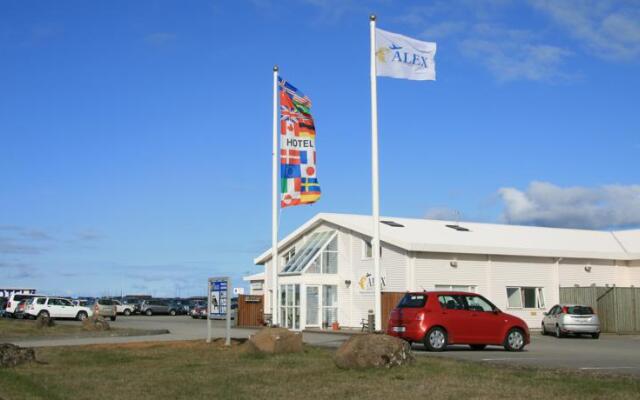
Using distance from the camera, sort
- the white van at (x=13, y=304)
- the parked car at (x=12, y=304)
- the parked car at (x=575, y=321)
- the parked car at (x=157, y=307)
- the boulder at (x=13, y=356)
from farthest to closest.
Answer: the parked car at (x=157, y=307)
the parked car at (x=12, y=304)
the white van at (x=13, y=304)
the parked car at (x=575, y=321)
the boulder at (x=13, y=356)

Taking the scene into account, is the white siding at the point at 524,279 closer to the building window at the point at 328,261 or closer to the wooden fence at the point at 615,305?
the wooden fence at the point at 615,305

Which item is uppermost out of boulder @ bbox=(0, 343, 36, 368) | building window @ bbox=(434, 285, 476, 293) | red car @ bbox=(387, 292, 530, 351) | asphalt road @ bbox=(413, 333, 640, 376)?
building window @ bbox=(434, 285, 476, 293)

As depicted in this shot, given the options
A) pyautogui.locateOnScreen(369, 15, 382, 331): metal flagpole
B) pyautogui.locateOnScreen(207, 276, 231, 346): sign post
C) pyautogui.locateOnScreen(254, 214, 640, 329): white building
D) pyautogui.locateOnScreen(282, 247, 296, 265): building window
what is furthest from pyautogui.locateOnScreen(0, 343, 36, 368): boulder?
pyautogui.locateOnScreen(282, 247, 296, 265): building window

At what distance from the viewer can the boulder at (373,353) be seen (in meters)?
15.3

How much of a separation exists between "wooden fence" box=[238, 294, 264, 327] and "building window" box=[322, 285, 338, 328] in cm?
520

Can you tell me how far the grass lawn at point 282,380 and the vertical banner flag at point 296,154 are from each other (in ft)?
23.3

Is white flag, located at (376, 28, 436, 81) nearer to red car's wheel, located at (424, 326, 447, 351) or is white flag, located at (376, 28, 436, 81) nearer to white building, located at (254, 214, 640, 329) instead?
red car's wheel, located at (424, 326, 447, 351)

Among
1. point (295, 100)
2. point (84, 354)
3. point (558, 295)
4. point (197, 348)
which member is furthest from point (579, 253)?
point (84, 354)

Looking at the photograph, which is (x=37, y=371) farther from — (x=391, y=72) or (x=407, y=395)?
(x=391, y=72)

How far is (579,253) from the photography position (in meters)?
40.4

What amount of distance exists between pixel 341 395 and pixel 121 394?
3576mm

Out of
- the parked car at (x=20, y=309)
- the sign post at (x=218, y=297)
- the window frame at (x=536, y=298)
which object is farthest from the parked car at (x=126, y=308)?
the sign post at (x=218, y=297)

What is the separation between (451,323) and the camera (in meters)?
21.8

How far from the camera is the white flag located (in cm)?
2073
